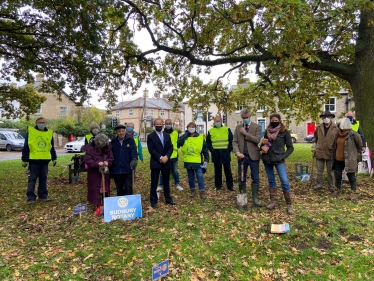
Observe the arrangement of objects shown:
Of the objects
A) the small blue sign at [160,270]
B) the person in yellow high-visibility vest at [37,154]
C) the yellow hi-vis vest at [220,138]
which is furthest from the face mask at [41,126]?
the small blue sign at [160,270]

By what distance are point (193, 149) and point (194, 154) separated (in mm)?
132

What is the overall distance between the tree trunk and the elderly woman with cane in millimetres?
3048

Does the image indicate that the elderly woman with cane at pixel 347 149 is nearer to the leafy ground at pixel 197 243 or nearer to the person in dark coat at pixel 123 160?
the leafy ground at pixel 197 243

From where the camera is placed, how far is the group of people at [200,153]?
6.17m

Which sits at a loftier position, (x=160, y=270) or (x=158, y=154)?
(x=158, y=154)

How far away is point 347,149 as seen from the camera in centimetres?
704

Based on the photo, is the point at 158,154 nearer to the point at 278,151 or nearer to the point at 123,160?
the point at 123,160

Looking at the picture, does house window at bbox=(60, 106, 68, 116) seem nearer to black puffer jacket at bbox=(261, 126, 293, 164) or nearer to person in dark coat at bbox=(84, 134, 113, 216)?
person in dark coat at bbox=(84, 134, 113, 216)

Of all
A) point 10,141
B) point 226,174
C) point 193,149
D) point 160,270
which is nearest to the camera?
point 160,270

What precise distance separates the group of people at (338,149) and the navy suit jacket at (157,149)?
4130mm

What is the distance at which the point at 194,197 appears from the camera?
24.4 feet

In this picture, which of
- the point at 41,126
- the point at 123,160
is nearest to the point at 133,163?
the point at 123,160

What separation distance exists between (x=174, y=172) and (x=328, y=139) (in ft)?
14.2

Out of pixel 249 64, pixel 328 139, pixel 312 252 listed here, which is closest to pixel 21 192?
pixel 312 252
